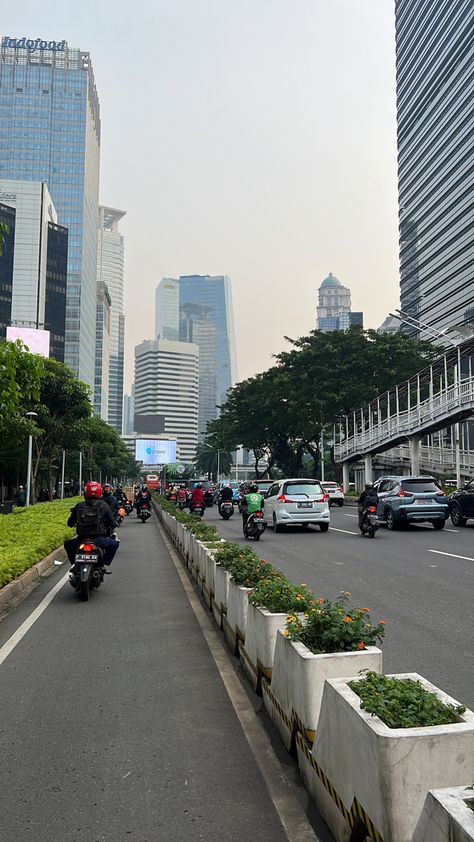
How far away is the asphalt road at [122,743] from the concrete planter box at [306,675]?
14.3 inches

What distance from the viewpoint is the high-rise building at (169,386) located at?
148750 millimetres

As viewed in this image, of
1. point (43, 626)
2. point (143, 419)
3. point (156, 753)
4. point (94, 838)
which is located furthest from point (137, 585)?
point (143, 419)

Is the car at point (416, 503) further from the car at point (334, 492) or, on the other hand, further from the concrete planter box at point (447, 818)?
the concrete planter box at point (447, 818)

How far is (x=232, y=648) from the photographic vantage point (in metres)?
6.19

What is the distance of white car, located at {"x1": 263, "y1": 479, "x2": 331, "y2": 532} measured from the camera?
1897 cm

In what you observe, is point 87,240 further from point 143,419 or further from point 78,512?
point 78,512

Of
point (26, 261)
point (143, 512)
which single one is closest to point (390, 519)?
point (143, 512)

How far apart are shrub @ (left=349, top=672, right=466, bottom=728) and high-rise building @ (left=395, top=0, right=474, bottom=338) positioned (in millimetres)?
95122

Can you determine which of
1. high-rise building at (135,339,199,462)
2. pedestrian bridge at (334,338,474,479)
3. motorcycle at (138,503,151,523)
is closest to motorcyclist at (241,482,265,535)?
motorcycle at (138,503,151,523)

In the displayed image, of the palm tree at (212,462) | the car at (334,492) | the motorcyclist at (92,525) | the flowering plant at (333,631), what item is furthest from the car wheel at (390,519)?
the palm tree at (212,462)

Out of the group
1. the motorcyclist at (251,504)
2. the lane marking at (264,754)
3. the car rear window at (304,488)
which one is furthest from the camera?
the car rear window at (304,488)

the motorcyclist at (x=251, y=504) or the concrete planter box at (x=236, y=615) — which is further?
the motorcyclist at (x=251, y=504)

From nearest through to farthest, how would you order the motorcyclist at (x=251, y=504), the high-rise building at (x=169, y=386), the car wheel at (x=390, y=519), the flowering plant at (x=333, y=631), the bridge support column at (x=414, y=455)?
the flowering plant at (x=333, y=631), the motorcyclist at (x=251, y=504), the car wheel at (x=390, y=519), the bridge support column at (x=414, y=455), the high-rise building at (x=169, y=386)

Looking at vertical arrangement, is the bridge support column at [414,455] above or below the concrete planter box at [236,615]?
above
